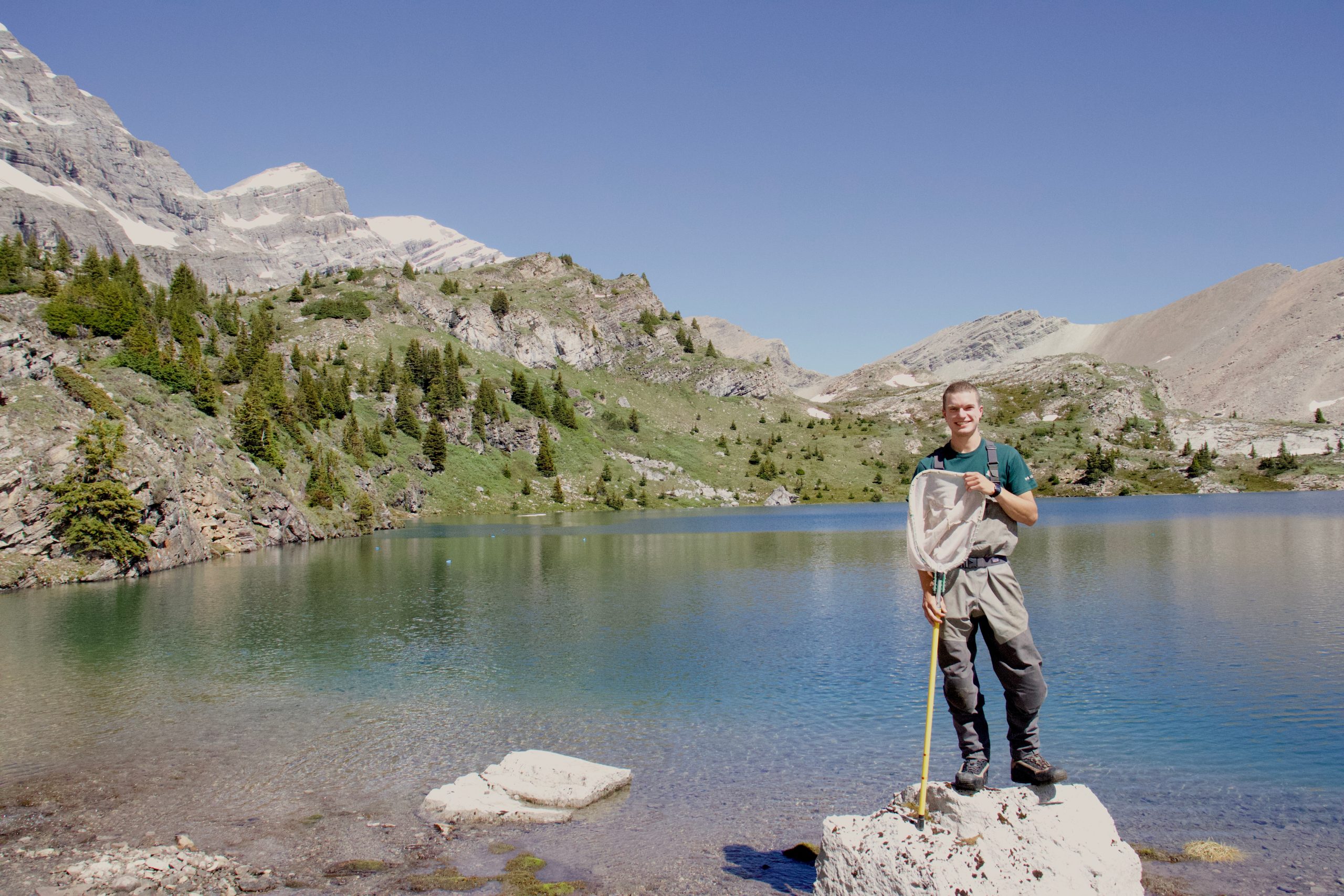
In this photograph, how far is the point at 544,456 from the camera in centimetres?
15725

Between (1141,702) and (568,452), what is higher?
(568,452)

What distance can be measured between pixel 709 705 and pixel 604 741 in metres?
3.83

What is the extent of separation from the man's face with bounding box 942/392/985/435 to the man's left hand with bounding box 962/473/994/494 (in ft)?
2.34

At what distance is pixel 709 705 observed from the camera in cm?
2062

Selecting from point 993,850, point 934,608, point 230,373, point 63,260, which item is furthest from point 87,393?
point 63,260

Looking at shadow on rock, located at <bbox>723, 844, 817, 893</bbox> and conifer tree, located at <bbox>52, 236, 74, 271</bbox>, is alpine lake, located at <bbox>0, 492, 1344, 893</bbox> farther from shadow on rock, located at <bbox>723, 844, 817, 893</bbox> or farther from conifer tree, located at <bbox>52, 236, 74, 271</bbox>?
conifer tree, located at <bbox>52, 236, 74, 271</bbox>

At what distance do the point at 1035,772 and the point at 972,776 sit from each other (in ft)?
2.28

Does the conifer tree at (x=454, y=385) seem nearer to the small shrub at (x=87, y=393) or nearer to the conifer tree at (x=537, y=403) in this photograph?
the conifer tree at (x=537, y=403)

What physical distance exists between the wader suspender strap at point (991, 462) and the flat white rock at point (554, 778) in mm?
8617

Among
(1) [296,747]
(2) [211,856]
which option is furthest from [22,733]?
(2) [211,856]

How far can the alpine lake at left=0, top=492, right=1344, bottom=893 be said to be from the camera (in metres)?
12.4

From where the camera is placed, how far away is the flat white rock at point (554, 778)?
13680 mm

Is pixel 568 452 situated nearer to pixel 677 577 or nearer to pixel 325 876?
pixel 677 577

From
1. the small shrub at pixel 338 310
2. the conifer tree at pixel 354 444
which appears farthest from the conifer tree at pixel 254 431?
the small shrub at pixel 338 310
